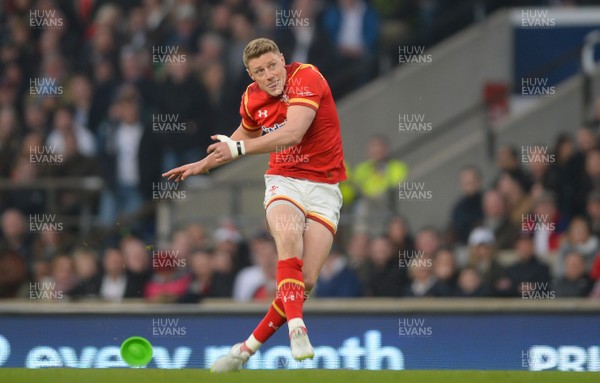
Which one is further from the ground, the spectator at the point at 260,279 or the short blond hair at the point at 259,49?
the short blond hair at the point at 259,49

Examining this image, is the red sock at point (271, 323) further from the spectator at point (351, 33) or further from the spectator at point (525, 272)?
the spectator at point (351, 33)

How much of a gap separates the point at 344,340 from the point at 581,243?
2.98 metres

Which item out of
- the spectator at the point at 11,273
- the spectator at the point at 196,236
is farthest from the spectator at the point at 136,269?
the spectator at the point at 11,273

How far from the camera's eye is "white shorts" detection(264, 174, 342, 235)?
866 centimetres

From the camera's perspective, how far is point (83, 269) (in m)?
13.3

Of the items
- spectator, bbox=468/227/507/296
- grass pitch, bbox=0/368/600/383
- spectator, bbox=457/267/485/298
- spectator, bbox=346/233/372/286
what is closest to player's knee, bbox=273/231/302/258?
grass pitch, bbox=0/368/600/383

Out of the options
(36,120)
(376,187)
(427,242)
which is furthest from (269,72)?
(36,120)

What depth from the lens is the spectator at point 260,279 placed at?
41.1 feet

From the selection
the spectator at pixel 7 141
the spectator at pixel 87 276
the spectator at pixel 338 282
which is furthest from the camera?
the spectator at pixel 7 141

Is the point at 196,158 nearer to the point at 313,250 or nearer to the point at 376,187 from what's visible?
the point at 376,187

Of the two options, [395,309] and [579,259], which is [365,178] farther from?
[395,309]

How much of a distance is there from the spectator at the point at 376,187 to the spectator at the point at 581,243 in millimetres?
2371

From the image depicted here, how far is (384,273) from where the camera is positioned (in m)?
12.5

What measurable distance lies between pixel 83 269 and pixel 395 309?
166 inches
